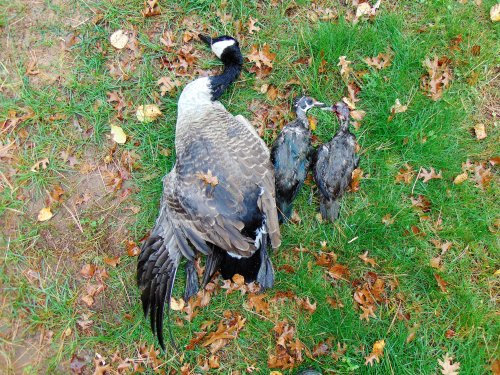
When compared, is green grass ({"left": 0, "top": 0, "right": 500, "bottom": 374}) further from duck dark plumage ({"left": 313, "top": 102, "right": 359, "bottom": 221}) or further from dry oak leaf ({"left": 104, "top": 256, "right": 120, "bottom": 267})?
duck dark plumage ({"left": 313, "top": 102, "right": 359, "bottom": 221})

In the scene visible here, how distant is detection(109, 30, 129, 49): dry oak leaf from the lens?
18.1 ft

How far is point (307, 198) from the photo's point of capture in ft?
17.3

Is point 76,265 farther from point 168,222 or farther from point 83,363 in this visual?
point 168,222

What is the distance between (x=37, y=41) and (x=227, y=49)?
8.58ft

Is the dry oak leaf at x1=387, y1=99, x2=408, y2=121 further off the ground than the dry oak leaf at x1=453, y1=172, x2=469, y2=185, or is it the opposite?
the dry oak leaf at x1=387, y1=99, x2=408, y2=121

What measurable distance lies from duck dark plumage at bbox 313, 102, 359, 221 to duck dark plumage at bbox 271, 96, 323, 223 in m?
0.18

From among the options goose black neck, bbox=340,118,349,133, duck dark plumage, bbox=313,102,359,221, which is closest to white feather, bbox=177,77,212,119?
duck dark plumage, bbox=313,102,359,221

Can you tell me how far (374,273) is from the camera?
5.10m

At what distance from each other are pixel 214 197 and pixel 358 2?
3337 mm

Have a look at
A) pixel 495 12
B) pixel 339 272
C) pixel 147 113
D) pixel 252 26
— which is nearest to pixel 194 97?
pixel 147 113

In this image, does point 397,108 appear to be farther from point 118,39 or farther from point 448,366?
point 118,39

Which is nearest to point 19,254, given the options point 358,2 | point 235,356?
point 235,356

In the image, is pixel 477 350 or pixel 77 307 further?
pixel 77 307

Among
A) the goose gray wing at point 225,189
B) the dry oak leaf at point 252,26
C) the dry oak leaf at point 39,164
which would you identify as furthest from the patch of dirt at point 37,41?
the goose gray wing at point 225,189
